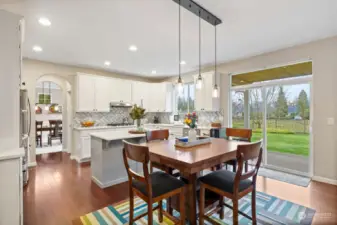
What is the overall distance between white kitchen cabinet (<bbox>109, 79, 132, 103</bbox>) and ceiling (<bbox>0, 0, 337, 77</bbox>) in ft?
4.43

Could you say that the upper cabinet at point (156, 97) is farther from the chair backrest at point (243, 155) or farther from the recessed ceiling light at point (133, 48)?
the chair backrest at point (243, 155)

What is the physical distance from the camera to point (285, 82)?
4.08 metres

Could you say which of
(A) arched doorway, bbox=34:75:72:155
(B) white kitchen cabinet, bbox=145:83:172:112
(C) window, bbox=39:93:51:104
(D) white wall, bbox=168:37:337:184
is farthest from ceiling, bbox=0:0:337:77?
(C) window, bbox=39:93:51:104

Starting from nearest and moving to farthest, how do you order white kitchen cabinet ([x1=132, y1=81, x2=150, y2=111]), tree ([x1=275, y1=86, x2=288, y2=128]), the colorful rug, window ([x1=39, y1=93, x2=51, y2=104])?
the colorful rug < tree ([x1=275, y1=86, x2=288, y2=128]) < white kitchen cabinet ([x1=132, y1=81, x2=150, y2=111]) < window ([x1=39, y1=93, x2=51, y2=104])

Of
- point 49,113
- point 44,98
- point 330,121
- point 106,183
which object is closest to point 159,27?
point 106,183

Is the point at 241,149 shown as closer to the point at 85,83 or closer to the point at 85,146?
the point at 85,146

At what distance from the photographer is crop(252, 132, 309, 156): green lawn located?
160 inches

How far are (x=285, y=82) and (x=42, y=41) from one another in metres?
5.11

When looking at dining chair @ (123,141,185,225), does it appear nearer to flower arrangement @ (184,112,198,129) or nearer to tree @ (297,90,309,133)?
flower arrangement @ (184,112,198,129)

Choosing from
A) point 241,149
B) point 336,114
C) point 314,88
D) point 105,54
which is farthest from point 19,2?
point 336,114

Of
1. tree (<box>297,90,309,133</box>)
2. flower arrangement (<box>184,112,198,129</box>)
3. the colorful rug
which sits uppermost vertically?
tree (<box>297,90,309,133</box>)

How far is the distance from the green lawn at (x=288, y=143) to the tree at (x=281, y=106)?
1.54ft

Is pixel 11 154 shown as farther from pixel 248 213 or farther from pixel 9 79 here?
pixel 248 213

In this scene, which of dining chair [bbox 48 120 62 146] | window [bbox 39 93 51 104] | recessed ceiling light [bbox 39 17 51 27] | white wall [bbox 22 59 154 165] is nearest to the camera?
recessed ceiling light [bbox 39 17 51 27]
